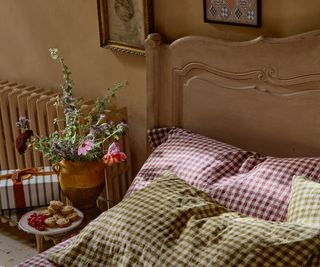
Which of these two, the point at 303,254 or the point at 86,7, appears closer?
the point at 303,254

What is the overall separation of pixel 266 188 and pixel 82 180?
0.78 metres

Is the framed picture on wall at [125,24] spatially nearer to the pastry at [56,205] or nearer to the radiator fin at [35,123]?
the radiator fin at [35,123]

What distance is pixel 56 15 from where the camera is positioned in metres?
2.99

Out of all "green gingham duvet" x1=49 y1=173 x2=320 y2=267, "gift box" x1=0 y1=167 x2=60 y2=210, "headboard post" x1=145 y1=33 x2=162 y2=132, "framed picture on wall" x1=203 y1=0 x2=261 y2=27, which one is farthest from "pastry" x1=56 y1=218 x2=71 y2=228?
"framed picture on wall" x1=203 y1=0 x2=261 y2=27

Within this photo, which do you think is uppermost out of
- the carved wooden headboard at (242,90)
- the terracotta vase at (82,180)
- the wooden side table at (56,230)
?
the carved wooden headboard at (242,90)

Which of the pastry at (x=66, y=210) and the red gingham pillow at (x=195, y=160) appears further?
the pastry at (x=66, y=210)

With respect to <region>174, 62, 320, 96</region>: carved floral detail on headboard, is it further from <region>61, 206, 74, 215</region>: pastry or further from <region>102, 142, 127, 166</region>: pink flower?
<region>61, 206, 74, 215</region>: pastry

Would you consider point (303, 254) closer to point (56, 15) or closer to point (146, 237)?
point (146, 237)

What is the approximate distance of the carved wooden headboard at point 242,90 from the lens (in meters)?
2.04

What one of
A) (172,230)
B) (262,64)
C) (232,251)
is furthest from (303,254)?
(262,64)

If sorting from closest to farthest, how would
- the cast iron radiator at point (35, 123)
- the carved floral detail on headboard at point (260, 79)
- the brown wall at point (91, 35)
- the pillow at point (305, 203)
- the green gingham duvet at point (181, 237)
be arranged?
the green gingham duvet at point (181, 237), the pillow at point (305, 203), the carved floral detail on headboard at point (260, 79), the brown wall at point (91, 35), the cast iron radiator at point (35, 123)

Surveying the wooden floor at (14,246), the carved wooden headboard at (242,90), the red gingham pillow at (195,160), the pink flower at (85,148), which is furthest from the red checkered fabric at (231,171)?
the wooden floor at (14,246)

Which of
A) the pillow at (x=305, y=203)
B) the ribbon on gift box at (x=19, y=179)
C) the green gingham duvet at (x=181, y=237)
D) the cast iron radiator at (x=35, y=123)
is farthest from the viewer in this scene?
the cast iron radiator at (x=35, y=123)

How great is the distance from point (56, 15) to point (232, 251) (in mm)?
1807
